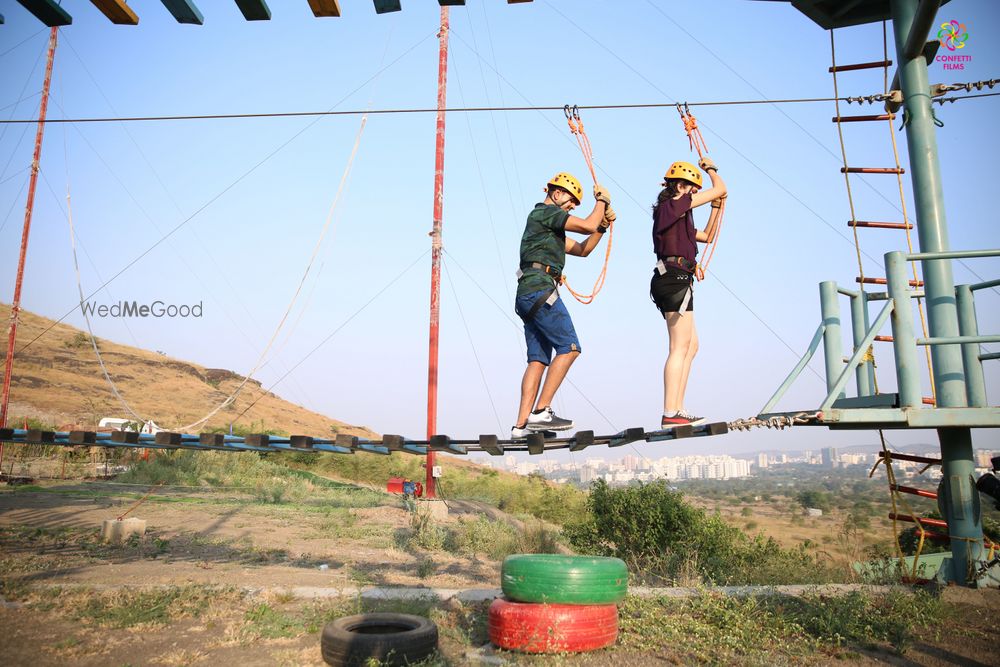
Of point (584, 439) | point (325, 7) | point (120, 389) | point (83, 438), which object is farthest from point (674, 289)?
point (120, 389)

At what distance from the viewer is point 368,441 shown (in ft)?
25.0

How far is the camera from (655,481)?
17406 mm

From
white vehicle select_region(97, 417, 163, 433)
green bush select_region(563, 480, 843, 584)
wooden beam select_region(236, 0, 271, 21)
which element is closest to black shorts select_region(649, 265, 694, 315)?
wooden beam select_region(236, 0, 271, 21)

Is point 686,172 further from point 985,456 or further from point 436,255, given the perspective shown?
point 985,456

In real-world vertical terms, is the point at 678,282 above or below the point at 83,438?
above

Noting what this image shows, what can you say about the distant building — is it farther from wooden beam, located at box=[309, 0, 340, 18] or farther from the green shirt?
wooden beam, located at box=[309, 0, 340, 18]

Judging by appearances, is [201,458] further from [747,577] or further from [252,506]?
[747,577]

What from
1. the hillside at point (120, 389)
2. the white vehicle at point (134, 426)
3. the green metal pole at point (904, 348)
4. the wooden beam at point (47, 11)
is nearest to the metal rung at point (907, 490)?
the green metal pole at point (904, 348)

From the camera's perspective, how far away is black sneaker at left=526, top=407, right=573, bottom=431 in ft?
20.9

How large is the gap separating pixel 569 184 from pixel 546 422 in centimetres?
245

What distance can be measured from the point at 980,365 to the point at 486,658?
633cm

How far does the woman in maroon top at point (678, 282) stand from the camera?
6.45m

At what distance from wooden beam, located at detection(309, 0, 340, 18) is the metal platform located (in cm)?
402

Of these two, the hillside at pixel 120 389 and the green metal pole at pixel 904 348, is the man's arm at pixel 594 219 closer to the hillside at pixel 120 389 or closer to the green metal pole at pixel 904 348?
the green metal pole at pixel 904 348
